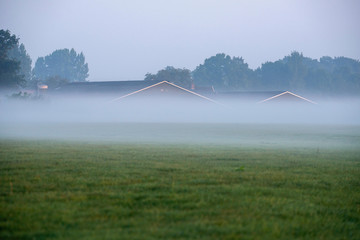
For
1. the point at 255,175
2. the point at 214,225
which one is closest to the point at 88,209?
the point at 214,225

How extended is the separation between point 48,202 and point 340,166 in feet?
19.5

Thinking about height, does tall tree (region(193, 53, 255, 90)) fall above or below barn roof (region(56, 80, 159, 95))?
above

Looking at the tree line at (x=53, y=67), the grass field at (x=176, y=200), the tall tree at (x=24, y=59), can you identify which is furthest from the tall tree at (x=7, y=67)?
the grass field at (x=176, y=200)

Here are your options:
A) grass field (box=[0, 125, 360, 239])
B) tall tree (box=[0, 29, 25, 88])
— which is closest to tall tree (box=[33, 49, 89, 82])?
tall tree (box=[0, 29, 25, 88])

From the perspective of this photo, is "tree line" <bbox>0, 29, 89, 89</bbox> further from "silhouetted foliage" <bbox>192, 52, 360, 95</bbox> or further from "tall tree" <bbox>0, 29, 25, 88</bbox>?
"silhouetted foliage" <bbox>192, 52, 360, 95</bbox>

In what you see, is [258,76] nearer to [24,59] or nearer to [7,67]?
[24,59]

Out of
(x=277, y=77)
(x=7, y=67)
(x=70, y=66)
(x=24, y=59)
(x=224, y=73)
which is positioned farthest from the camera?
(x=70, y=66)

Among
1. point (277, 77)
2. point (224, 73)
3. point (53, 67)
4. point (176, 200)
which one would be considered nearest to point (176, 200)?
point (176, 200)

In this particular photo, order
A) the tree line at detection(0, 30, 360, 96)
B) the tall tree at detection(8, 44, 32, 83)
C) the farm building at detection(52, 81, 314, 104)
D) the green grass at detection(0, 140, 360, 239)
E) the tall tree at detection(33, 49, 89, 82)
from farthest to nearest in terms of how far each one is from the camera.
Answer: the tall tree at detection(33, 49, 89, 82) → the tall tree at detection(8, 44, 32, 83) → the tree line at detection(0, 30, 360, 96) → the farm building at detection(52, 81, 314, 104) → the green grass at detection(0, 140, 360, 239)

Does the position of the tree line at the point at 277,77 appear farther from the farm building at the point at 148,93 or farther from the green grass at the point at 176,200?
the green grass at the point at 176,200

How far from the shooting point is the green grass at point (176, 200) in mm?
4328

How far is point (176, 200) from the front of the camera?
546 centimetres

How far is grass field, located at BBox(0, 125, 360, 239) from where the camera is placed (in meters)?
4.33

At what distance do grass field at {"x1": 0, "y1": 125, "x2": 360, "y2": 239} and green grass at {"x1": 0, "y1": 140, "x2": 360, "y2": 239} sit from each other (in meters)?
0.01
